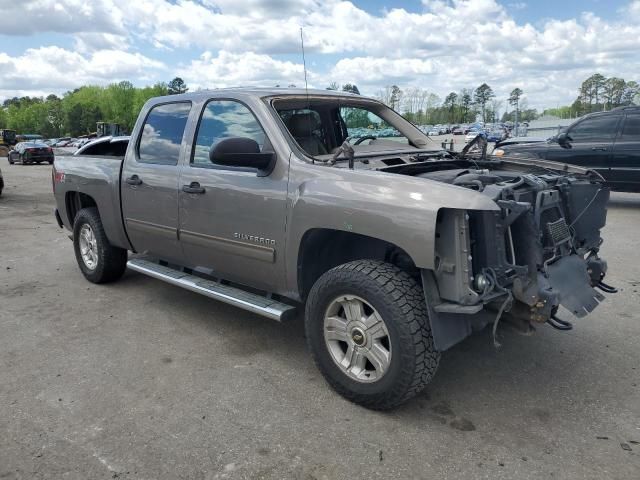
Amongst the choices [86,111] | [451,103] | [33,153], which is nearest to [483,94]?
[451,103]

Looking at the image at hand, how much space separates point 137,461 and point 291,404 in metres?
0.94

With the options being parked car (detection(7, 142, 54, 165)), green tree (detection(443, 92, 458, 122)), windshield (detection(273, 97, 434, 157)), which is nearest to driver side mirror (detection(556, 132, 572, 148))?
windshield (detection(273, 97, 434, 157))

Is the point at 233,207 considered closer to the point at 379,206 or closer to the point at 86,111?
the point at 379,206

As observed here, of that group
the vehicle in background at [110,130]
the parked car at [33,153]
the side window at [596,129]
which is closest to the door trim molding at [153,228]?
the vehicle in background at [110,130]

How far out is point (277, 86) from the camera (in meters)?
4.43

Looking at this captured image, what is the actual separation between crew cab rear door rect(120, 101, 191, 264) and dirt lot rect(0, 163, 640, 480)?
0.71 metres

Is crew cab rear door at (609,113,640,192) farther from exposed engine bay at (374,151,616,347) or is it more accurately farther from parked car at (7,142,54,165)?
parked car at (7,142,54,165)

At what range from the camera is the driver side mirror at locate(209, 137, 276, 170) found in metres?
3.41

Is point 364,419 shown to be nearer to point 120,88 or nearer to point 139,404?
point 139,404

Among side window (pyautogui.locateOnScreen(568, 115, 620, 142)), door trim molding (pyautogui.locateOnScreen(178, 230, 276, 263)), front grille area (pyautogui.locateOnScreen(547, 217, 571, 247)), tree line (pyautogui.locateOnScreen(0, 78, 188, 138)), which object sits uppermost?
tree line (pyautogui.locateOnScreen(0, 78, 188, 138))

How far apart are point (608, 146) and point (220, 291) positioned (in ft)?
27.6

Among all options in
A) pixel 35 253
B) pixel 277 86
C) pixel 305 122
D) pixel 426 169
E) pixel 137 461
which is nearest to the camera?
pixel 137 461

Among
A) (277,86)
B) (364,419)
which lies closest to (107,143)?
(277,86)

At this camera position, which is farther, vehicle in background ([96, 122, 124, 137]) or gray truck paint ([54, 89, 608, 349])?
vehicle in background ([96, 122, 124, 137])
